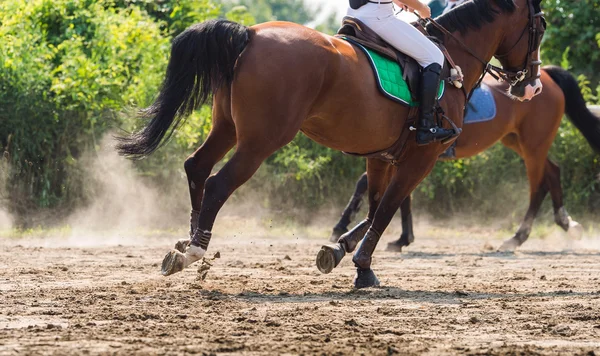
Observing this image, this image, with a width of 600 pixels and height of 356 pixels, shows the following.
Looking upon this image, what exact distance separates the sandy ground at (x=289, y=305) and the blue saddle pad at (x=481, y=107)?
6.36 feet

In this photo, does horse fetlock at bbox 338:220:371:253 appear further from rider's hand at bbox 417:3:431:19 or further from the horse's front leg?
rider's hand at bbox 417:3:431:19

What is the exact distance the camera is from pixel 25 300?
21.7 feet

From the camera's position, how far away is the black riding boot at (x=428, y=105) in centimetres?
785

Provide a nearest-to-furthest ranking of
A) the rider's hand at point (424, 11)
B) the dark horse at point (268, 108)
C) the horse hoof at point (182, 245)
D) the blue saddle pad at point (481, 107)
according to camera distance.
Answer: the dark horse at point (268, 108) → the horse hoof at point (182, 245) → the rider's hand at point (424, 11) → the blue saddle pad at point (481, 107)

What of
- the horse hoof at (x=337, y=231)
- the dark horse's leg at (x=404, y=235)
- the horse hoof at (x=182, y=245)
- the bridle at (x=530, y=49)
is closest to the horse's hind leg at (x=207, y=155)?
the horse hoof at (x=182, y=245)

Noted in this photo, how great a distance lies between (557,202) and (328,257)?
678cm

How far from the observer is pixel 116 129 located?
13.7 m

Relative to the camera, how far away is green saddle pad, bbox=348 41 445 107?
7.59 m

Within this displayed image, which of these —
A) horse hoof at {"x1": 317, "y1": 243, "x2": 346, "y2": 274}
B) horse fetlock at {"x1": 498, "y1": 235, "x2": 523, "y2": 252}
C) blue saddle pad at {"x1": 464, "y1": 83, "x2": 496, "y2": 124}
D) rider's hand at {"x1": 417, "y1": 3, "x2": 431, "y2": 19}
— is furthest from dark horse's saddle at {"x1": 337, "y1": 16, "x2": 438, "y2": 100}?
horse fetlock at {"x1": 498, "y1": 235, "x2": 523, "y2": 252}

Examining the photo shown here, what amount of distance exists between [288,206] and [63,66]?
168 inches

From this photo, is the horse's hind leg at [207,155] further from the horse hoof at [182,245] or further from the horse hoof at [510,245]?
the horse hoof at [510,245]

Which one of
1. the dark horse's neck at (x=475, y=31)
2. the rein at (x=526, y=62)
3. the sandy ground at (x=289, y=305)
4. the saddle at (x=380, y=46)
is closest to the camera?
the sandy ground at (x=289, y=305)

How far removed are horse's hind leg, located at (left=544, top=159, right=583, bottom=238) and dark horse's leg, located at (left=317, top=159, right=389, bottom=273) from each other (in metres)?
5.29

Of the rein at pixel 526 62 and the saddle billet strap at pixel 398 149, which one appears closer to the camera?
the saddle billet strap at pixel 398 149
